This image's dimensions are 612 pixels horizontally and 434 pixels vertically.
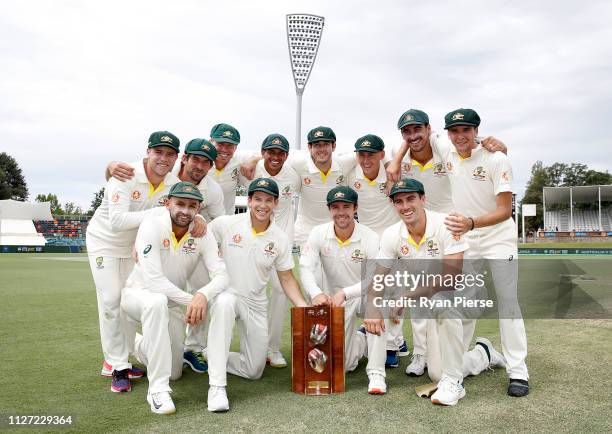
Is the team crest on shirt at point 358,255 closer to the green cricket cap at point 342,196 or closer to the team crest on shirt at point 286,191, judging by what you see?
the green cricket cap at point 342,196

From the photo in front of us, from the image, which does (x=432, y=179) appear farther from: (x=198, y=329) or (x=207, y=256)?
(x=198, y=329)

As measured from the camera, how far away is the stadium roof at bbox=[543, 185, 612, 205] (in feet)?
150

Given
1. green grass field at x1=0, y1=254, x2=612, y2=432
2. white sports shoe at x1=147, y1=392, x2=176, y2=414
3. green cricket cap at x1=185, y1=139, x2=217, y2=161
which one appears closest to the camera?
green grass field at x1=0, y1=254, x2=612, y2=432

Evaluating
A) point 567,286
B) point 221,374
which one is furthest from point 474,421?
point 567,286

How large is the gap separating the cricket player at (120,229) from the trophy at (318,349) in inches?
54.8

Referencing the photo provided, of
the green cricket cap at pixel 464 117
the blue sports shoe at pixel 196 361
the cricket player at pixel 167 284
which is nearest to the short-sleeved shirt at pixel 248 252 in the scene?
the cricket player at pixel 167 284

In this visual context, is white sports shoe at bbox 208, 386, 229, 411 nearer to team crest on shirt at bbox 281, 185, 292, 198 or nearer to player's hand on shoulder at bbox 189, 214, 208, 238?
player's hand on shoulder at bbox 189, 214, 208, 238

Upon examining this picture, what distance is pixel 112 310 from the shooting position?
4.38 meters

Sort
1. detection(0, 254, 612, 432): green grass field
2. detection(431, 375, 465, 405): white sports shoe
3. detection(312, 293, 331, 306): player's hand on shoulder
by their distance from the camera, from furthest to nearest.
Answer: detection(312, 293, 331, 306): player's hand on shoulder
detection(431, 375, 465, 405): white sports shoe
detection(0, 254, 612, 432): green grass field

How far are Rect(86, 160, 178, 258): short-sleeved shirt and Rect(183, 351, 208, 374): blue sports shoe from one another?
41.8 inches

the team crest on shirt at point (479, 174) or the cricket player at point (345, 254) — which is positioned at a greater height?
the team crest on shirt at point (479, 174)

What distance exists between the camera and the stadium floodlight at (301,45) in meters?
33.7

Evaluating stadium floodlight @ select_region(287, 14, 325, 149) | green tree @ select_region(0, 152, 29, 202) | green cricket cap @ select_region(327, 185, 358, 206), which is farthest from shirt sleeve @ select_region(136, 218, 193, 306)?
green tree @ select_region(0, 152, 29, 202)

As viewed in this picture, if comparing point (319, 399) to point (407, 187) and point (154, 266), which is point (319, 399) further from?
point (407, 187)
